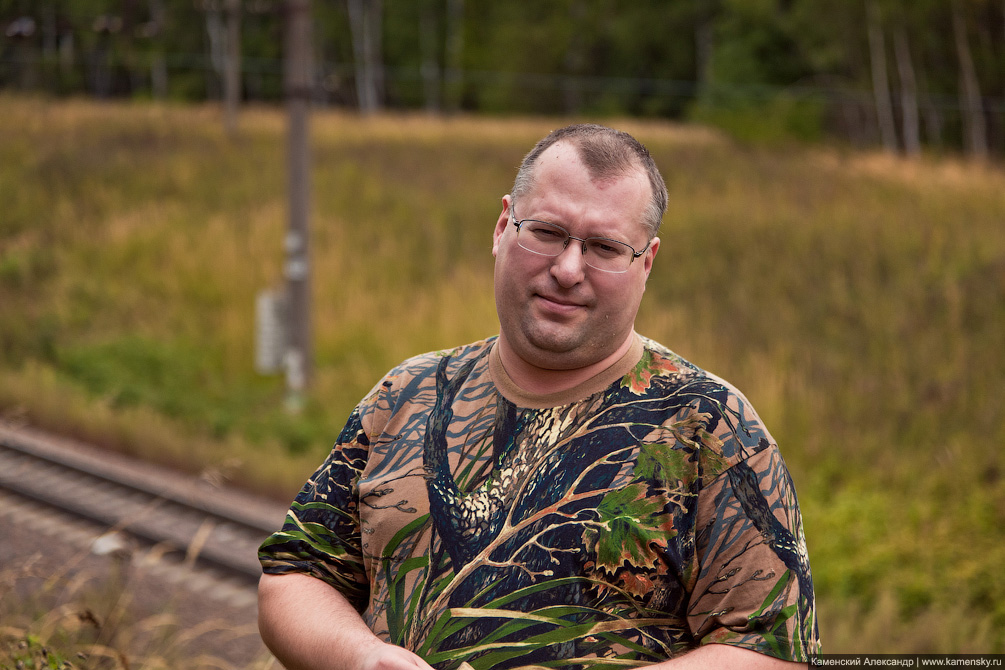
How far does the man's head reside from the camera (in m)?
1.66

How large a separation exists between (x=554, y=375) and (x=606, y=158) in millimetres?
404

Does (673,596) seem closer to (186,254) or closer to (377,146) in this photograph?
(186,254)

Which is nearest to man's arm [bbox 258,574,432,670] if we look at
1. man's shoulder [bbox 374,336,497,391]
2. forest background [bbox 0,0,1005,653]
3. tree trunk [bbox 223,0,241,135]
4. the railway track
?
man's shoulder [bbox 374,336,497,391]

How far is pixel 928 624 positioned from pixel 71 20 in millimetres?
10396

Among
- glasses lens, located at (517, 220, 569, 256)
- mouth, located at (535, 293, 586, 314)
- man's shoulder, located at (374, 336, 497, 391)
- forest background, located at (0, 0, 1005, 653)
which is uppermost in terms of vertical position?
glasses lens, located at (517, 220, 569, 256)

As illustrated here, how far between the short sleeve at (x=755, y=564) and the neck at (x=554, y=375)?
30 cm

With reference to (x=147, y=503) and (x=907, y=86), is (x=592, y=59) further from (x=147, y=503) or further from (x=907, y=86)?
(x=147, y=503)

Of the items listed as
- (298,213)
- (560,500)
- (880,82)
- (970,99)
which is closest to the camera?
(560,500)

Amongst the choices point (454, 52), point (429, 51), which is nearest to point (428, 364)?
point (454, 52)

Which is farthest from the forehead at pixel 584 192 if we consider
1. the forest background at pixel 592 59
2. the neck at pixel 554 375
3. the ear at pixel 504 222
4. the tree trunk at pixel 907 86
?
the tree trunk at pixel 907 86

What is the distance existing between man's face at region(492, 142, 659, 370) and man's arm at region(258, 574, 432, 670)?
1.88ft

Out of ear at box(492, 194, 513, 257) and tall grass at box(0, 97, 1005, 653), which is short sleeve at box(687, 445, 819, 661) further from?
tall grass at box(0, 97, 1005, 653)

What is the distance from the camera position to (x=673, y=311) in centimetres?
1062

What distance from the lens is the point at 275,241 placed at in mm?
13445
